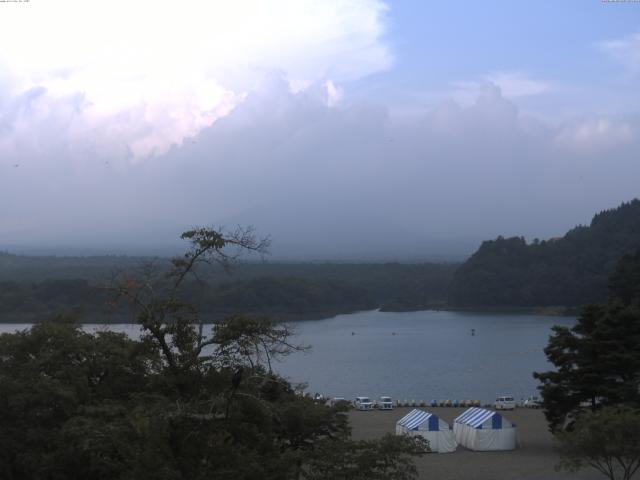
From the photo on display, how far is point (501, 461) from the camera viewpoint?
1418 centimetres

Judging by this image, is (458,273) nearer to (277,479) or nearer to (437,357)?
(437,357)

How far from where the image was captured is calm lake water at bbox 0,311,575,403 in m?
28.1

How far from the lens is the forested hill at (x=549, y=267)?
6600cm

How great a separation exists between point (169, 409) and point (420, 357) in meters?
32.7

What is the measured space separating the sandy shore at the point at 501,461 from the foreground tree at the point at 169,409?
5.43 metres

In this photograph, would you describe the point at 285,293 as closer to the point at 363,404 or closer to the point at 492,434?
the point at 363,404

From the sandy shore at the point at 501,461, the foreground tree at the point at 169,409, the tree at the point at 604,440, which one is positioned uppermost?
the foreground tree at the point at 169,409

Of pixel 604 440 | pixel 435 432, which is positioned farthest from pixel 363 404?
pixel 604 440

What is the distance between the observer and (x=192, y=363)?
6.68 m

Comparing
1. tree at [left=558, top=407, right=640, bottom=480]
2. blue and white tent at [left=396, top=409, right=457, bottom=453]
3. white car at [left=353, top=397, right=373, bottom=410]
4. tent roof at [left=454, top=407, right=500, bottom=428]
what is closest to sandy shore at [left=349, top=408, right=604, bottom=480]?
blue and white tent at [left=396, top=409, right=457, bottom=453]

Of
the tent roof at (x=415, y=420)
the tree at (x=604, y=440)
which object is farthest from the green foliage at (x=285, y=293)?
the tree at (x=604, y=440)

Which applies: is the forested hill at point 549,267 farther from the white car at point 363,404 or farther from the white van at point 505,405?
the white car at point 363,404

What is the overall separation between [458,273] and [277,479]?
66793 millimetres

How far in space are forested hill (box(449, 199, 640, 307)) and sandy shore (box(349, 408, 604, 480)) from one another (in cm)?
4675
